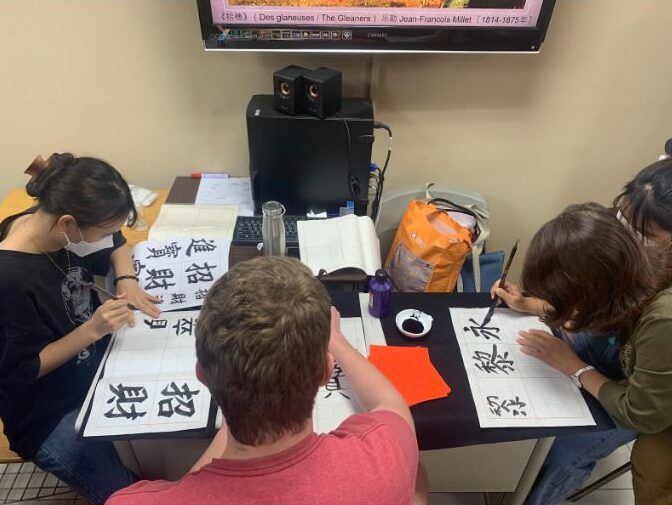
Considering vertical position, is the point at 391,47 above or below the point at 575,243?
above

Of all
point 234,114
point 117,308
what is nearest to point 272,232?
point 117,308

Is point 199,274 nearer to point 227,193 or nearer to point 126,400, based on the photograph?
point 126,400

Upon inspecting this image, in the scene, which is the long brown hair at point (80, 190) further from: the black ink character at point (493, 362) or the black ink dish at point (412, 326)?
the black ink character at point (493, 362)

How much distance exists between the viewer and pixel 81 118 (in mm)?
1846

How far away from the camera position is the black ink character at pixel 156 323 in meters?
1.24

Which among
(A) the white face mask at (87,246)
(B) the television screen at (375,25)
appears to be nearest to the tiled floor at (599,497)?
(A) the white face mask at (87,246)

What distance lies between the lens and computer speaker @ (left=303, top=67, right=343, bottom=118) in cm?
149

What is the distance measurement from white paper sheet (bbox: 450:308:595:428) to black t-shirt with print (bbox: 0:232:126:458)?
99 centimetres

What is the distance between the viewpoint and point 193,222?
1676 mm

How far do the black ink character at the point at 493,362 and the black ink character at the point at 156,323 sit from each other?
0.77 m

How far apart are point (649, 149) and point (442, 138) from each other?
0.86 m

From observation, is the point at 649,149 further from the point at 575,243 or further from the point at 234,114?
the point at 234,114

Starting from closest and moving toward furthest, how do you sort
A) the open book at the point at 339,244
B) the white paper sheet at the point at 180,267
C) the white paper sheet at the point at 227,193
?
the white paper sheet at the point at 180,267 < the open book at the point at 339,244 < the white paper sheet at the point at 227,193

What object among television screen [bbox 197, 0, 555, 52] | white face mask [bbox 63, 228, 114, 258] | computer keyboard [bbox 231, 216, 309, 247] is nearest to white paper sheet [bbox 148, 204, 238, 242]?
computer keyboard [bbox 231, 216, 309, 247]
